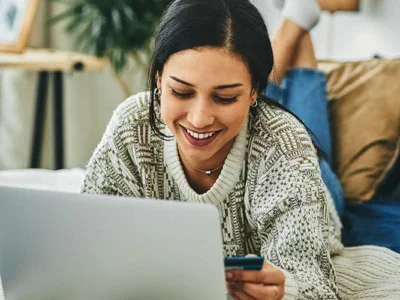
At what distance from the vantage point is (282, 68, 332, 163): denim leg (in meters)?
1.73

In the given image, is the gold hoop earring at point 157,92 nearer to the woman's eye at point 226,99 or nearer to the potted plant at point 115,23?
the woman's eye at point 226,99

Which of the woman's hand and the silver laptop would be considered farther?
the woman's hand

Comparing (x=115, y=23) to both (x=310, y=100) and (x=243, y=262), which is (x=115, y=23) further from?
(x=243, y=262)

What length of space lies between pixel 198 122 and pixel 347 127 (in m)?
0.88

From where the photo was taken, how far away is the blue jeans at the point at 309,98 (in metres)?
1.73

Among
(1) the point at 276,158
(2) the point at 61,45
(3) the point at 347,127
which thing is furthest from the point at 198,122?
(2) the point at 61,45

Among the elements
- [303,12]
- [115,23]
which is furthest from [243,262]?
[115,23]

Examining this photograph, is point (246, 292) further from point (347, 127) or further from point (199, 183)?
point (347, 127)

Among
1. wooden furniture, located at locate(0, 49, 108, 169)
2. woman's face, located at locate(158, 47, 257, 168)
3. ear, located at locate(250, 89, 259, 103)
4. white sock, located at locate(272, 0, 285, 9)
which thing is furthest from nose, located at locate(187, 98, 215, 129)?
wooden furniture, located at locate(0, 49, 108, 169)

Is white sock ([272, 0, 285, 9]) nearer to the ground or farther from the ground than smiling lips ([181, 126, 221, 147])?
farther from the ground

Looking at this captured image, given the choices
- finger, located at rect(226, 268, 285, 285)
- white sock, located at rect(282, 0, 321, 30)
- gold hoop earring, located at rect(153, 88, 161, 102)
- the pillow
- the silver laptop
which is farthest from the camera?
white sock, located at rect(282, 0, 321, 30)

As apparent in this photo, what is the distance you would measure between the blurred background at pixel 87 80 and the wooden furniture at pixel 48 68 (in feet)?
0.61

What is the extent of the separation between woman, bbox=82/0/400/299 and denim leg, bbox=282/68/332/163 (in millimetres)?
516

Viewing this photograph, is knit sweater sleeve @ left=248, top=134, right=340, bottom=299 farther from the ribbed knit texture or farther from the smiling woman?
the smiling woman
